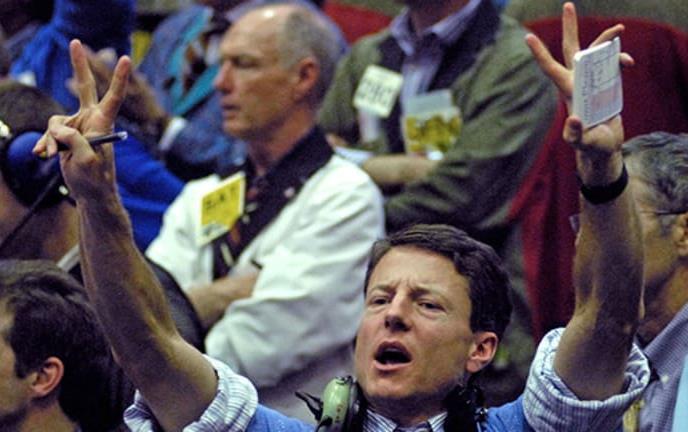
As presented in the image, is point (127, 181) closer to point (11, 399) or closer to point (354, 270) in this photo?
point (354, 270)

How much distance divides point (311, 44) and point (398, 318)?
2.13 m

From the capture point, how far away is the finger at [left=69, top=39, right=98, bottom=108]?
3.59m

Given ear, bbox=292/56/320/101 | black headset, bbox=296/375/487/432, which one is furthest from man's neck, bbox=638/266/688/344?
ear, bbox=292/56/320/101

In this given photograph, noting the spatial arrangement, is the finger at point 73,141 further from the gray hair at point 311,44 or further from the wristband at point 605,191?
the gray hair at point 311,44

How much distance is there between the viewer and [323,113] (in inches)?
243

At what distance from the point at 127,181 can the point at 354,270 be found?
3.17ft

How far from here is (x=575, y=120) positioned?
10.7ft

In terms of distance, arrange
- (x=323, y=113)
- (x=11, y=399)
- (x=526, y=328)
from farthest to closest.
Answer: (x=323, y=113) < (x=526, y=328) < (x=11, y=399)

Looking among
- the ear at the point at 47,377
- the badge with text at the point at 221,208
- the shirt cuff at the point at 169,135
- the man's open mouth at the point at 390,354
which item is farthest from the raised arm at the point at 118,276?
the shirt cuff at the point at 169,135

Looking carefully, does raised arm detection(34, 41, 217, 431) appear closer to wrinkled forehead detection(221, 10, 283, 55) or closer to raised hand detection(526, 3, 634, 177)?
raised hand detection(526, 3, 634, 177)

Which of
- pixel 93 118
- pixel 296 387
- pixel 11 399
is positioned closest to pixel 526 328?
pixel 296 387

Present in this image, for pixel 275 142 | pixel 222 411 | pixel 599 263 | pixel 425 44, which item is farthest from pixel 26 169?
pixel 599 263

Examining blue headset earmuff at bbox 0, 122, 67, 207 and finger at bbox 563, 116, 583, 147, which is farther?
blue headset earmuff at bbox 0, 122, 67, 207

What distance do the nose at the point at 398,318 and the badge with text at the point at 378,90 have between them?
6.73 ft
